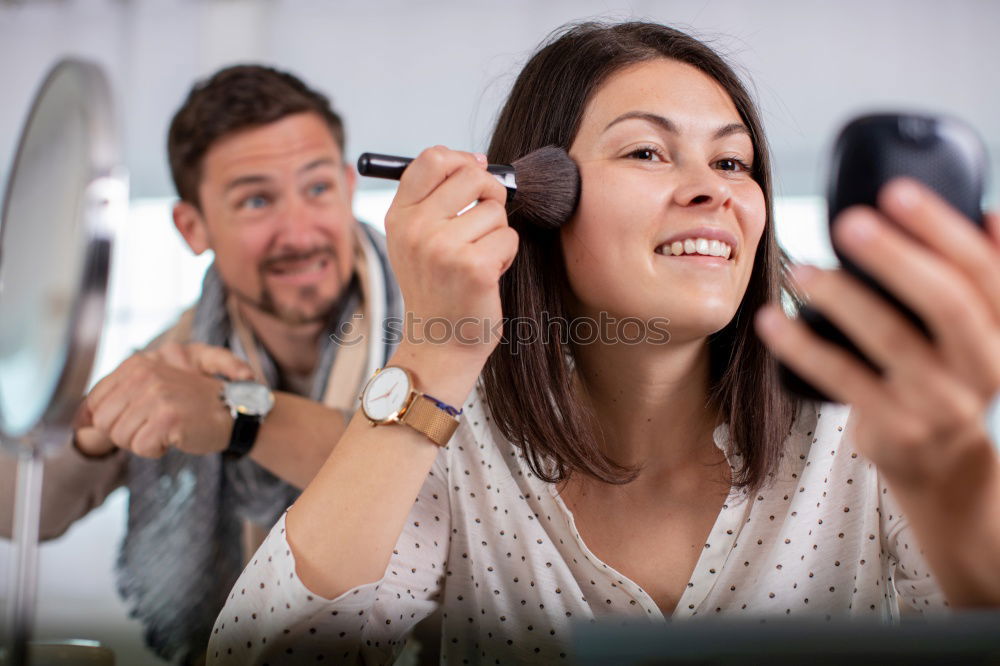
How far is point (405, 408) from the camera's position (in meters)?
0.76

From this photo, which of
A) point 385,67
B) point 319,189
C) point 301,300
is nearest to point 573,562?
point 301,300

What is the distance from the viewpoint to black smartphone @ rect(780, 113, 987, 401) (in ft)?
1.41

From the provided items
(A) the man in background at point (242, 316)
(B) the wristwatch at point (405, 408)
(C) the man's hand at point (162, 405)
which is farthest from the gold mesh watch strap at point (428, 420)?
(A) the man in background at point (242, 316)

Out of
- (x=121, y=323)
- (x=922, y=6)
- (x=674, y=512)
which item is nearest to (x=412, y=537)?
(x=674, y=512)

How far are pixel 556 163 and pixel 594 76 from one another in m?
0.13

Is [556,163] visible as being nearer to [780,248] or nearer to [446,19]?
[780,248]

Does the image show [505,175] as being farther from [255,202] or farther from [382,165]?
[255,202]

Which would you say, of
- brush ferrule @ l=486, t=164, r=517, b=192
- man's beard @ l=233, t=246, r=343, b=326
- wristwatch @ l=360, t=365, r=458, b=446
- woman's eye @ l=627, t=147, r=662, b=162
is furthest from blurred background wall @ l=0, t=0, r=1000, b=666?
wristwatch @ l=360, t=365, r=458, b=446

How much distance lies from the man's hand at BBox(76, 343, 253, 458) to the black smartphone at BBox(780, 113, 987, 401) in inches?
36.8

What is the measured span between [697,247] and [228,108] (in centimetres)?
105

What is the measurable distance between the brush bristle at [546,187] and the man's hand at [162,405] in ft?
1.78

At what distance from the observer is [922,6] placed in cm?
331

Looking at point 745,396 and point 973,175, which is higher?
point 973,175

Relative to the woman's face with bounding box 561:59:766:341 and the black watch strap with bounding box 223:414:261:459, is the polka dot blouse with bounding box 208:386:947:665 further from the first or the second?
the black watch strap with bounding box 223:414:261:459
